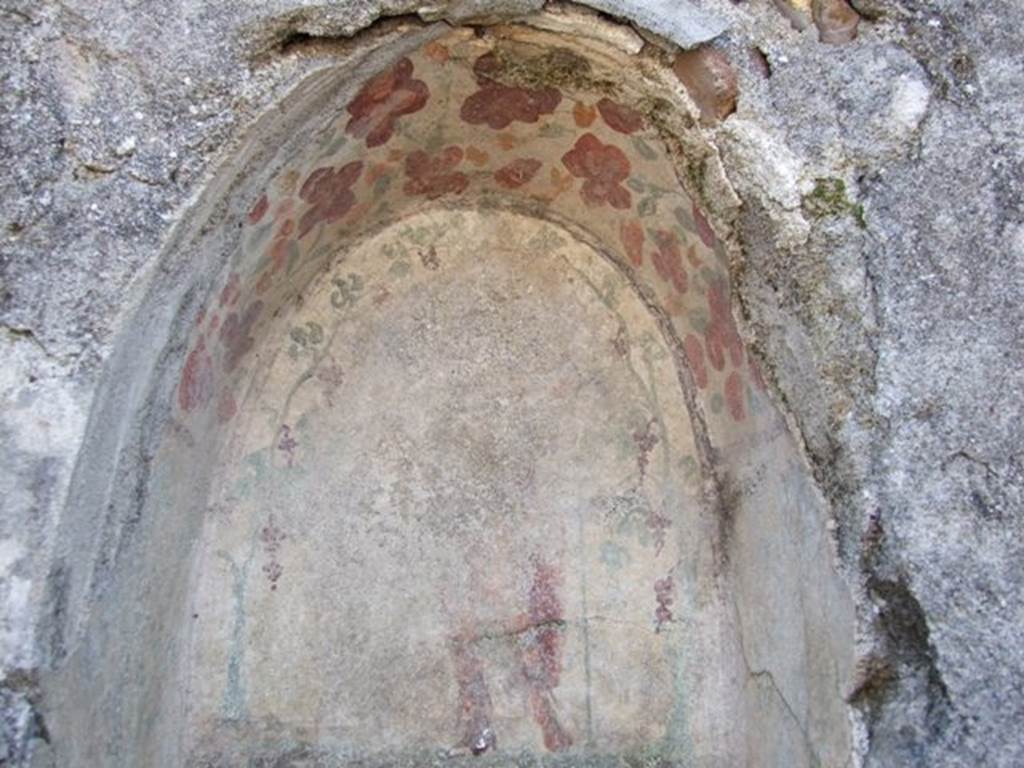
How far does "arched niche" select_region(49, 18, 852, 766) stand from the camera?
96.2 inches

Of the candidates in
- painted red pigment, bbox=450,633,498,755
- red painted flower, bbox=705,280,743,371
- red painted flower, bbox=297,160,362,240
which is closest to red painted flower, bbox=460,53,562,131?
red painted flower, bbox=297,160,362,240

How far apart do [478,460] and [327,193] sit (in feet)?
2.36

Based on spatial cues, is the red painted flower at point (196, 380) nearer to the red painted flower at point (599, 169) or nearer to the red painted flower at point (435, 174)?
the red painted flower at point (435, 174)

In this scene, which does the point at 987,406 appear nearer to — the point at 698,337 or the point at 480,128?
the point at 698,337

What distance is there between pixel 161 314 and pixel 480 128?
93 centimetres

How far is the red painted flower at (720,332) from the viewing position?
2.50m

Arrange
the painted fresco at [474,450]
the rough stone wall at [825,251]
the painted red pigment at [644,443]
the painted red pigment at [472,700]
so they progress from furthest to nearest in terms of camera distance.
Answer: the painted red pigment at [644,443]
the painted red pigment at [472,700]
the painted fresco at [474,450]
the rough stone wall at [825,251]

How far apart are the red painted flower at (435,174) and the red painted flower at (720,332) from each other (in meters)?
0.68

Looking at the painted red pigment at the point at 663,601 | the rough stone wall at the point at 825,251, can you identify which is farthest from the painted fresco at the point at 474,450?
the rough stone wall at the point at 825,251

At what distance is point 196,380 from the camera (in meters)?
2.38

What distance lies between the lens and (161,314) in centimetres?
207

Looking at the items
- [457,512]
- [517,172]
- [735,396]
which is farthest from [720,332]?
[457,512]

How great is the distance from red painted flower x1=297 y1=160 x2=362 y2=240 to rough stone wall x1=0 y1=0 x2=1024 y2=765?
449 millimetres

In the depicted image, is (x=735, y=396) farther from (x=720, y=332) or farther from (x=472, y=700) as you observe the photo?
(x=472, y=700)
